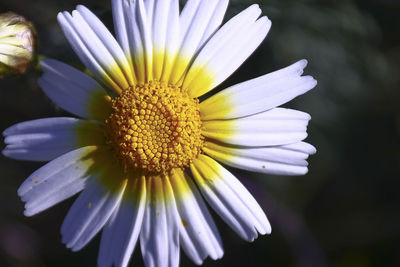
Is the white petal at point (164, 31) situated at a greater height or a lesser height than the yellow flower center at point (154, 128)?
greater

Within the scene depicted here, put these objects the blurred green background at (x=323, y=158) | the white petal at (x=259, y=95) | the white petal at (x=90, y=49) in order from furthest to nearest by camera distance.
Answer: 1. the blurred green background at (x=323, y=158)
2. the white petal at (x=259, y=95)
3. the white petal at (x=90, y=49)

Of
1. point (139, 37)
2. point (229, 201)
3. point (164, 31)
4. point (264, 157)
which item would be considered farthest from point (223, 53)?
point (229, 201)

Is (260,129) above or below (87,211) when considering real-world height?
above

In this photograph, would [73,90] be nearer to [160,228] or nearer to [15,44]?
[15,44]

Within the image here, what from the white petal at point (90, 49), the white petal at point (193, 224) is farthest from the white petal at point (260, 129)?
the white petal at point (90, 49)

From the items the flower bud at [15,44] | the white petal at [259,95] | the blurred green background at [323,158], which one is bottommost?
the blurred green background at [323,158]

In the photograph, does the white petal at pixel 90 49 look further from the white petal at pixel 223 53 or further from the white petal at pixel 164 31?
the white petal at pixel 223 53

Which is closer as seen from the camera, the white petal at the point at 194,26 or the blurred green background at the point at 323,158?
the white petal at the point at 194,26
